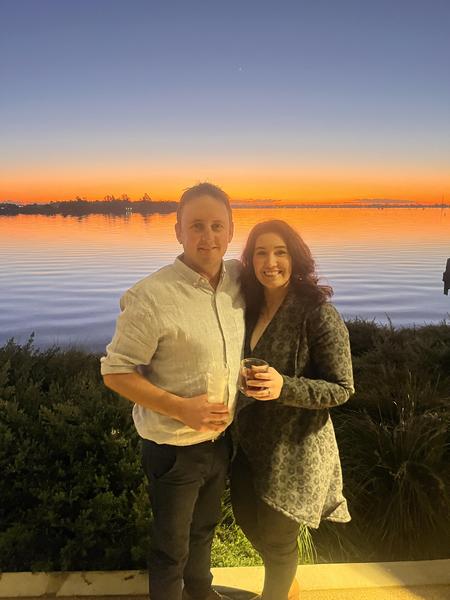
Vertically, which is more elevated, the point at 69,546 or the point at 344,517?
the point at 344,517

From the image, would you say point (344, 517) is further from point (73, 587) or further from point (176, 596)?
point (73, 587)

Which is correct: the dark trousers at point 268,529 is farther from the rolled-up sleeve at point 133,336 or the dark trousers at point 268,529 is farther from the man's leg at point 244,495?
the rolled-up sleeve at point 133,336

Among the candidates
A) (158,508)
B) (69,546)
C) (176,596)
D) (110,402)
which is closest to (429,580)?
(176,596)

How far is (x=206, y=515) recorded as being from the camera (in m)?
2.63

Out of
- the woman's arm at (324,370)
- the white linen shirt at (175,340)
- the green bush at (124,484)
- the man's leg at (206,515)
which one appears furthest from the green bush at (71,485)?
the woman's arm at (324,370)

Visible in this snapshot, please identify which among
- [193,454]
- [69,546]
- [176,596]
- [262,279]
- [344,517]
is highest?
[262,279]

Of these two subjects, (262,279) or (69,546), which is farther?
(69,546)

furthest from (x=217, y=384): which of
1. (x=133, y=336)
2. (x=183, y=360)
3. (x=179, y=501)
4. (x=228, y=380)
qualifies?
(x=179, y=501)

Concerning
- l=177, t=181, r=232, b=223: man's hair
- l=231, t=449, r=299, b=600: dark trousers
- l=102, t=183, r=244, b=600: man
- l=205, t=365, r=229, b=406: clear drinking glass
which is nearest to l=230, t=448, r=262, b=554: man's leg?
l=231, t=449, r=299, b=600: dark trousers

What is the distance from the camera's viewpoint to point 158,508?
2465mm

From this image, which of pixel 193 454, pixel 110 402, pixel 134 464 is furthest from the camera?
pixel 110 402

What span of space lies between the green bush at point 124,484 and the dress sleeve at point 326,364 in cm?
170

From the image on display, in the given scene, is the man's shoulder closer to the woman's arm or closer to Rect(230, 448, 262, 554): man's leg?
the woman's arm

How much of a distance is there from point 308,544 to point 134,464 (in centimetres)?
131
